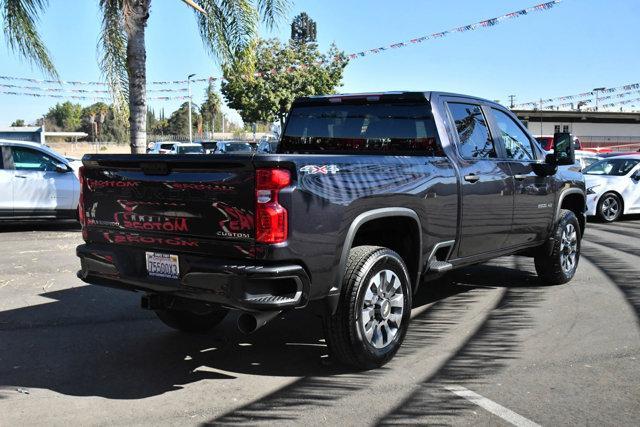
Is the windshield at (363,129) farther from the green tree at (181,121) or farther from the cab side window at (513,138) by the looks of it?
the green tree at (181,121)

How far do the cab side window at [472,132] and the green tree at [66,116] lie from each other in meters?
146

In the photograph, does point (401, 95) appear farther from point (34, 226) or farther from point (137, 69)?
point (34, 226)

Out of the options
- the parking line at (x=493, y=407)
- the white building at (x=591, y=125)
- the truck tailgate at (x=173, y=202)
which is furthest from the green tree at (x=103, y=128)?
the parking line at (x=493, y=407)

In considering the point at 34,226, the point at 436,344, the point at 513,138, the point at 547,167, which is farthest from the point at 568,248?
the point at 34,226

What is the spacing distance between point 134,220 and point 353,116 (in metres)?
2.36

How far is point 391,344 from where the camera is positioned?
4527 mm

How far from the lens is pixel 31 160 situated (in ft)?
37.6

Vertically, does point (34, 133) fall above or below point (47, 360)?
above

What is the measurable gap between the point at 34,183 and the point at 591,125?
57.6 meters

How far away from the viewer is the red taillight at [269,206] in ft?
12.0

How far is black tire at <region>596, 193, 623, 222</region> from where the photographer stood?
13.9 m

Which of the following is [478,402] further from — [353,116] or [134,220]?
[353,116]

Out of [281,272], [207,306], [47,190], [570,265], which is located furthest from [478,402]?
[47,190]

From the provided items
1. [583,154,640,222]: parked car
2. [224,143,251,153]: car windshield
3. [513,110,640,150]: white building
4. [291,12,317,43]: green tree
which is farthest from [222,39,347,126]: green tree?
[583,154,640,222]: parked car
